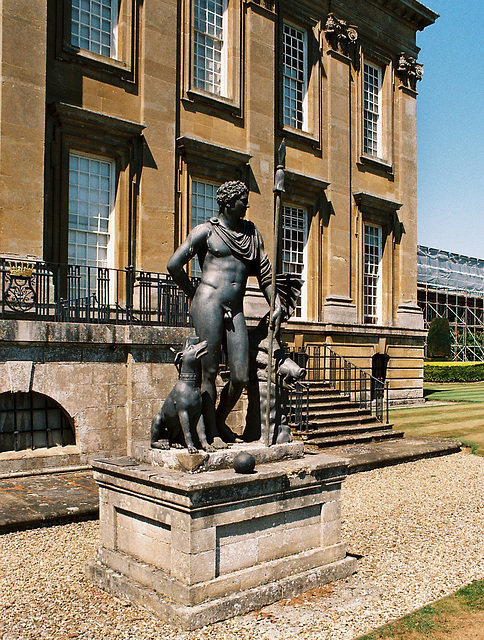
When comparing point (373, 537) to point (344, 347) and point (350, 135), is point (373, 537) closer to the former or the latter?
point (344, 347)

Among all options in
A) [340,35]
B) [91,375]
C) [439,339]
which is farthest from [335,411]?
[439,339]

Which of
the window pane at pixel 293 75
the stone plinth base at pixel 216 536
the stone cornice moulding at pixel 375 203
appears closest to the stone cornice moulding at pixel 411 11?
the window pane at pixel 293 75

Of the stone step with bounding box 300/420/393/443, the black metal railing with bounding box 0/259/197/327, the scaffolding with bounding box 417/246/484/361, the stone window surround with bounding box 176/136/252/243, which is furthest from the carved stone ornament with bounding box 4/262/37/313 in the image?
the scaffolding with bounding box 417/246/484/361

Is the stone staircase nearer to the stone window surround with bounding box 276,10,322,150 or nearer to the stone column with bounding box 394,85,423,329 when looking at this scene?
the stone window surround with bounding box 276,10,322,150

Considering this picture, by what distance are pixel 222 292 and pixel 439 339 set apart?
113 feet

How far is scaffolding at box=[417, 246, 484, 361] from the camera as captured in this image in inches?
1804

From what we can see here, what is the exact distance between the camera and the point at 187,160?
18312mm

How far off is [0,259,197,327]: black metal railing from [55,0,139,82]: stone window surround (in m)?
4.91

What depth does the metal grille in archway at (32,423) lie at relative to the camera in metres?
11.6

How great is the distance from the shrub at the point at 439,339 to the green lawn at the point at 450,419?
436 inches

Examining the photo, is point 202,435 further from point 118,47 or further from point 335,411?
point 118,47

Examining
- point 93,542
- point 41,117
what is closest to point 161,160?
point 41,117

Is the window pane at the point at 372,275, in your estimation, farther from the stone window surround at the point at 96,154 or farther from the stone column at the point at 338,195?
the stone window surround at the point at 96,154

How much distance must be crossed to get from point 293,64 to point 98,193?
30.3 feet
